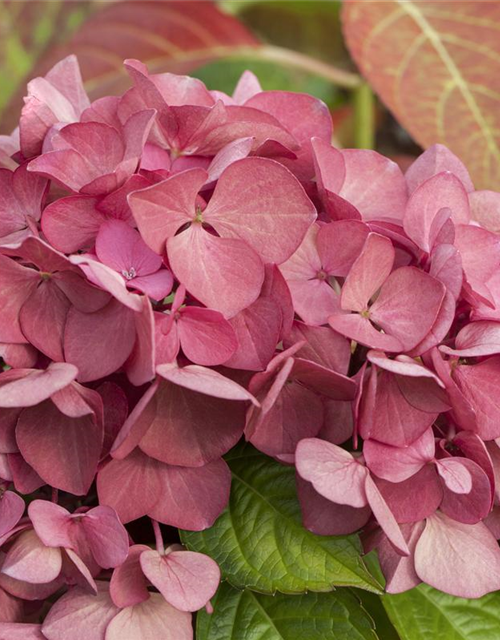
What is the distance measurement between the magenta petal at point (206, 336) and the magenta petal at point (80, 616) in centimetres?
12

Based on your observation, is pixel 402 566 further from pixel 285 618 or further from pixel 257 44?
pixel 257 44

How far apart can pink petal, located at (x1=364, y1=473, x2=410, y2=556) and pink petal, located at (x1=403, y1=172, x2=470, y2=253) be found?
11cm

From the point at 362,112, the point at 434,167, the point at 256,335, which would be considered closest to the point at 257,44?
the point at 362,112

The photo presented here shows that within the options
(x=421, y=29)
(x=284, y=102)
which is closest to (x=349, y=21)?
(x=421, y=29)

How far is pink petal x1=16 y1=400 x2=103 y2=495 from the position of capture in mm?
369

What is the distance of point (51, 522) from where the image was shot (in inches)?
14.4

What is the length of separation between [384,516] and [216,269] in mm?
118

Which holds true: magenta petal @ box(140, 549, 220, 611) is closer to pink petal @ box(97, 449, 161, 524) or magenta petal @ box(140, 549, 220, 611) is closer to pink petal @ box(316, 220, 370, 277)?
pink petal @ box(97, 449, 161, 524)

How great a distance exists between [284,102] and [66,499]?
8.7 inches

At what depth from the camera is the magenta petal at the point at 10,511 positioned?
0.36m

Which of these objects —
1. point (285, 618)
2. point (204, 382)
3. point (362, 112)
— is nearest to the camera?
point (204, 382)

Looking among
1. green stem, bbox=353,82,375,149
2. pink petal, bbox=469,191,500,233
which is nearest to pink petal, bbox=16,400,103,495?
pink petal, bbox=469,191,500,233

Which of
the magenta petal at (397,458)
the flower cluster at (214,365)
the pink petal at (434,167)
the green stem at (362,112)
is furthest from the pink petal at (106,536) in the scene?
the green stem at (362,112)

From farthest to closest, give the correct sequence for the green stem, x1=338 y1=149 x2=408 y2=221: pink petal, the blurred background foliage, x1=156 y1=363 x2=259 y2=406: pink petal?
1. the blurred background foliage
2. the green stem
3. x1=338 y1=149 x2=408 y2=221: pink petal
4. x1=156 y1=363 x2=259 y2=406: pink petal
